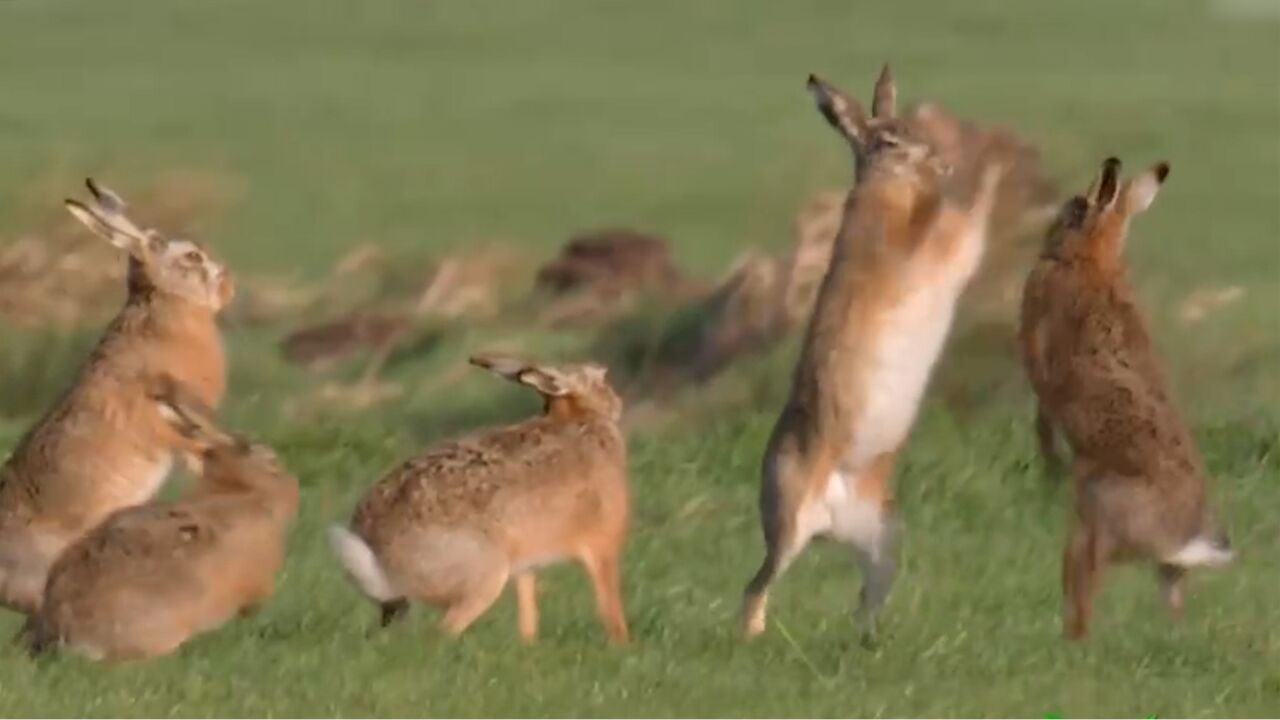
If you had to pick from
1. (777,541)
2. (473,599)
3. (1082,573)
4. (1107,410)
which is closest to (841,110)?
(1107,410)

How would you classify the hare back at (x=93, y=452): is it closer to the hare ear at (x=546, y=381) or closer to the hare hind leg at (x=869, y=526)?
the hare ear at (x=546, y=381)

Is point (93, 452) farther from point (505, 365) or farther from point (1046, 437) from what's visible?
point (1046, 437)

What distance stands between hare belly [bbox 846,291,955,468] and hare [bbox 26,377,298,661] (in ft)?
5.77

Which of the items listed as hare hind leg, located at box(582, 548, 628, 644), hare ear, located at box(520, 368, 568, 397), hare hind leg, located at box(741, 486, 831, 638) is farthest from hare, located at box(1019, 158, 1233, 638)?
hare ear, located at box(520, 368, 568, 397)

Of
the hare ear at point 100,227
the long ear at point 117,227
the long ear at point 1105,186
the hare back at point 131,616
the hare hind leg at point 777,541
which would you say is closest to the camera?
the hare back at point 131,616

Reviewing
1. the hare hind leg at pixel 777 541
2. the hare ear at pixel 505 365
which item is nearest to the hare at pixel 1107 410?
the hare hind leg at pixel 777 541

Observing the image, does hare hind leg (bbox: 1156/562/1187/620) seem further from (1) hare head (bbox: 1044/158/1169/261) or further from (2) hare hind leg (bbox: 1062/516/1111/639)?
(1) hare head (bbox: 1044/158/1169/261)

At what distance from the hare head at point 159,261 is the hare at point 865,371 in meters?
2.24

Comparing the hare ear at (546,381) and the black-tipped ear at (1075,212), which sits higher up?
the black-tipped ear at (1075,212)

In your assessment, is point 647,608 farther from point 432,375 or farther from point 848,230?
point 432,375

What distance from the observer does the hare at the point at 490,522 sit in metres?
9.33

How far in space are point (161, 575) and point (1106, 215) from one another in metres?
3.38

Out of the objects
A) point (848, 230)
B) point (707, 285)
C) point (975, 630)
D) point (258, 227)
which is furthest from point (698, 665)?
point (258, 227)

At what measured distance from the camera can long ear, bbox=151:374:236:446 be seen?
32.3ft
